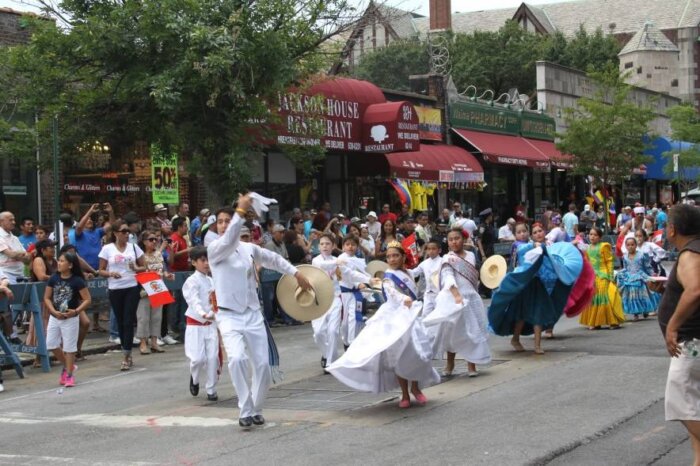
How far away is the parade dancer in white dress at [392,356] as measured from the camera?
367 inches

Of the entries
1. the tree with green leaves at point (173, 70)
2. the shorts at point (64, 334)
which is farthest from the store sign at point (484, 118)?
the shorts at point (64, 334)

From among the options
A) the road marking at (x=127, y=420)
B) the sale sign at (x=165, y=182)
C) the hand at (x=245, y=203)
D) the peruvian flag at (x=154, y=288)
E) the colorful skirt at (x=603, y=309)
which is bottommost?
the road marking at (x=127, y=420)

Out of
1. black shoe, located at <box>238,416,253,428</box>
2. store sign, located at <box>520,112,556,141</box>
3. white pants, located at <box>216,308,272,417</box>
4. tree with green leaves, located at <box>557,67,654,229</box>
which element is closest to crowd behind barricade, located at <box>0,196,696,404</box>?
white pants, located at <box>216,308,272,417</box>

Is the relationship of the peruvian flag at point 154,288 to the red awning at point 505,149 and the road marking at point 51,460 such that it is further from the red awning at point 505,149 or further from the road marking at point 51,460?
the red awning at point 505,149

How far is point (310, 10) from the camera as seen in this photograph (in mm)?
18734

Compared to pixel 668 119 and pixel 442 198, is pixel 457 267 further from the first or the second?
pixel 668 119

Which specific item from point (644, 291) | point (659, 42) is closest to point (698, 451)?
point (644, 291)

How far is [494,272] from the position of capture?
12.9 m

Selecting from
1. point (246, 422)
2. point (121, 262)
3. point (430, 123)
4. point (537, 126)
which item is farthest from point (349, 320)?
point (537, 126)

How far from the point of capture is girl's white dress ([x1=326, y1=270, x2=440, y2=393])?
30.6 feet

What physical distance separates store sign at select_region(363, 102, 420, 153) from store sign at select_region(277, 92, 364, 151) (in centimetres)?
36

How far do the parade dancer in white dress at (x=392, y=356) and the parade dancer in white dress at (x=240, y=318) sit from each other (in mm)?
762

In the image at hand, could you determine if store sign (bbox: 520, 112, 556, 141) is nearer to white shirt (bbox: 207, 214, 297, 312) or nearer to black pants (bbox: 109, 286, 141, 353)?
black pants (bbox: 109, 286, 141, 353)

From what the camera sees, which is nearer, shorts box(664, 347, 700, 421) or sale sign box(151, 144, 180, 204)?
shorts box(664, 347, 700, 421)
